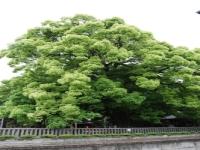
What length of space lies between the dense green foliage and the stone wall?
10.2ft

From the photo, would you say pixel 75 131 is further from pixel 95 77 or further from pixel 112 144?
pixel 95 77

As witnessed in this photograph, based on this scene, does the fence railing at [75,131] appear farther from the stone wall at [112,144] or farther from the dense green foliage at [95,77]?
the stone wall at [112,144]

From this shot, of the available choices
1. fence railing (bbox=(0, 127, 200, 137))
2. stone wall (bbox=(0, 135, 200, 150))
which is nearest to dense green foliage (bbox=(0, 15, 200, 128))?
fence railing (bbox=(0, 127, 200, 137))

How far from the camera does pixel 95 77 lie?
18.3 meters

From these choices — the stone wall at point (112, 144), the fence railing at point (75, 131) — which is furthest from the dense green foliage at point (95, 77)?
the stone wall at point (112, 144)

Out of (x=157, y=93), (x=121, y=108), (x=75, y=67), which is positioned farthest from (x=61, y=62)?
(x=157, y=93)

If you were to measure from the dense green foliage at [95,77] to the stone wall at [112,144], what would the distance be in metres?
3.12

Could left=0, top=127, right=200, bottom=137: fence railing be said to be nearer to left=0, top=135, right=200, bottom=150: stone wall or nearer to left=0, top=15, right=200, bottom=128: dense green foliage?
left=0, top=15, right=200, bottom=128: dense green foliage

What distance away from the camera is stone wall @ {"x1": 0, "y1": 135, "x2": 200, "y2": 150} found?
1007 cm

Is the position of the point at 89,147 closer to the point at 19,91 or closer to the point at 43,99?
the point at 43,99

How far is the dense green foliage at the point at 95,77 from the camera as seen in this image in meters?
15.9

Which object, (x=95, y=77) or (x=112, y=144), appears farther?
(x=95, y=77)

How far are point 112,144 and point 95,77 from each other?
7.16 meters

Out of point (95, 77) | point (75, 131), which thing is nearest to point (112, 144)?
point (75, 131)
